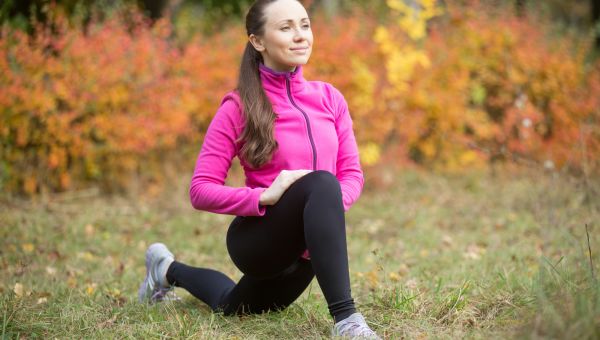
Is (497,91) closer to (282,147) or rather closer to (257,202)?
(282,147)

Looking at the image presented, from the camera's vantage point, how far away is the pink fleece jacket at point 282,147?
2.50 meters

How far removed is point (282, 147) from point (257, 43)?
47 cm

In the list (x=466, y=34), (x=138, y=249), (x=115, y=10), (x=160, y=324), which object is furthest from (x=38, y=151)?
(x=466, y=34)

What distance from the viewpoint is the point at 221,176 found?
258 centimetres

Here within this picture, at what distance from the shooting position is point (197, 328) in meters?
2.58

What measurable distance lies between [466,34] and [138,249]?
16.4 feet

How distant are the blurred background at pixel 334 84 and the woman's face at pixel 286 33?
114 inches

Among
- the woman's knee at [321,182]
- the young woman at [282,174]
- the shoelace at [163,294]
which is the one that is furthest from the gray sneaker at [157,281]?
the woman's knee at [321,182]

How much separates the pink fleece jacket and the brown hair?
42 millimetres

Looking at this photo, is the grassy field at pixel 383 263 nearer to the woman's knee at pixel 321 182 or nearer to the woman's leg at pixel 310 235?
the woman's leg at pixel 310 235

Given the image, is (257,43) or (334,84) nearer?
(257,43)

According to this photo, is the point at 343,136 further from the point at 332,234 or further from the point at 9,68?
the point at 9,68

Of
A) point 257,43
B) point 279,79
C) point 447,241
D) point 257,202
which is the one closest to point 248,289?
point 257,202

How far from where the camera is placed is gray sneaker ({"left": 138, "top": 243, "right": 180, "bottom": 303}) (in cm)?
A: 320
